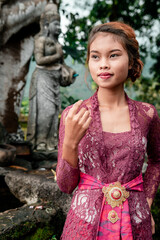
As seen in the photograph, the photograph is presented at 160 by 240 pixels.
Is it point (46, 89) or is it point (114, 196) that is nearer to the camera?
point (114, 196)

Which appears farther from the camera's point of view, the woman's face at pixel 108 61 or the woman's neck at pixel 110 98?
the woman's neck at pixel 110 98

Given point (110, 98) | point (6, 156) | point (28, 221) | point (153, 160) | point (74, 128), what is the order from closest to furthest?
1. point (74, 128)
2. point (110, 98)
3. point (153, 160)
4. point (28, 221)
5. point (6, 156)

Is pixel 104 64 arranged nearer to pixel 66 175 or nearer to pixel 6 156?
pixel 66 175

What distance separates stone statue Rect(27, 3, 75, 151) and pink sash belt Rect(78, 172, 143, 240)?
3.63 m

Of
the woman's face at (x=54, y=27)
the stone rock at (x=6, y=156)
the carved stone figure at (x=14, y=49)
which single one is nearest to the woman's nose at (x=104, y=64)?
the stone rock at (x=6, y=156)

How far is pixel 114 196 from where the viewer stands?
114cm

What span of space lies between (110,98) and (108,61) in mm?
199

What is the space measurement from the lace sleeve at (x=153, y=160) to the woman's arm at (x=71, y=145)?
0.41 metres

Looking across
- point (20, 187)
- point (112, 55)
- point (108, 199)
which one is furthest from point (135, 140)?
point (20, 187)

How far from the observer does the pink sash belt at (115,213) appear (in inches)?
44.0

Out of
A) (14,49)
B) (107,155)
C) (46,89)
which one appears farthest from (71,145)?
(14,49)

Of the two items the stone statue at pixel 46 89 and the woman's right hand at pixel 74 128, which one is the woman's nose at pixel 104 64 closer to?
the woman's right hand at pixel 74 128

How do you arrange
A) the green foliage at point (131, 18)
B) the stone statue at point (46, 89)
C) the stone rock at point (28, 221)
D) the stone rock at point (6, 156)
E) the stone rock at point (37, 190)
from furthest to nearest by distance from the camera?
the green foliage at point (131, 18) → the stone statue at point (46, 89) → the stone rock at point (6, 156) → the stone rock at point (37, 190) → the stone rock at point (28, 221)

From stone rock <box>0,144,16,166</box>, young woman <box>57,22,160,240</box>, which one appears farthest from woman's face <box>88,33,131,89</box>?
stone rock <box>0,144,16,166</box>
